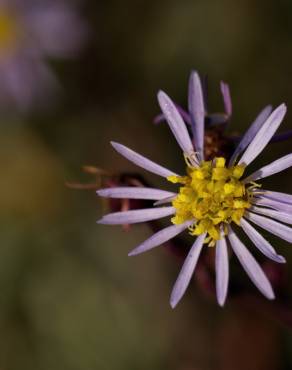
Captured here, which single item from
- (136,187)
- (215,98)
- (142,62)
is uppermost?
(142,62)

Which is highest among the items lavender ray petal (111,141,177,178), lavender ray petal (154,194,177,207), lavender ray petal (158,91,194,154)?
lavender ray petal (158,91,194,154)

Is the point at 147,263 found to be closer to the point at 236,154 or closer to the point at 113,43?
the point at 113,43

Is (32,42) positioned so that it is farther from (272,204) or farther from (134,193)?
(272,204)

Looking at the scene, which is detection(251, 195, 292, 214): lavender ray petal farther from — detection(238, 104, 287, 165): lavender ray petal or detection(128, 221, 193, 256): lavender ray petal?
detection(128, 221, 193, 256): lavender ray petal

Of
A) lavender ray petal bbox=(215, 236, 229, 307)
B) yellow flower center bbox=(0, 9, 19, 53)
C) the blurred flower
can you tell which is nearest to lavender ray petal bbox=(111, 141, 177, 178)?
lavender ray petal bbox=(215, 236, 229, 307)

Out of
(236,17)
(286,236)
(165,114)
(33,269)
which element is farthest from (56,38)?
(286,236)
